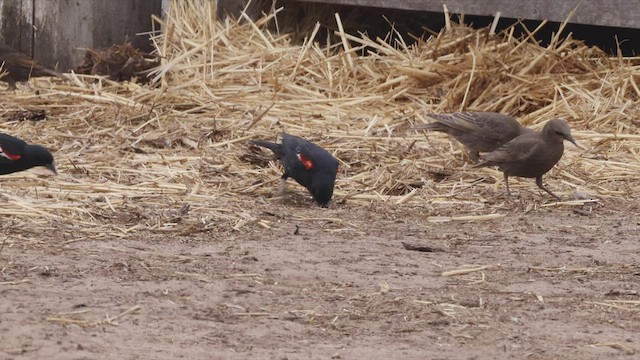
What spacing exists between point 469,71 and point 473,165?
1967 mm

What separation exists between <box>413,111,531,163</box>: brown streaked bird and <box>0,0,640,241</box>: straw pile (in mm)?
181

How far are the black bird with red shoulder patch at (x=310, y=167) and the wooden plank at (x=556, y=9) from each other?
3.49 metres

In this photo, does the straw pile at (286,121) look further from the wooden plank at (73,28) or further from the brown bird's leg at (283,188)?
the wooden plank at (73,28)

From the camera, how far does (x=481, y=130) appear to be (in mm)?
8523

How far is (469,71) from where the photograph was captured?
9.96m

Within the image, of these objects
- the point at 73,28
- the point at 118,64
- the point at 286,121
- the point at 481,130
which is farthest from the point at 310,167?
the point at 73,28

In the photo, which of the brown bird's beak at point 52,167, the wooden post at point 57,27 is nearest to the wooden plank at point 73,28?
the wooden post at point 57,27

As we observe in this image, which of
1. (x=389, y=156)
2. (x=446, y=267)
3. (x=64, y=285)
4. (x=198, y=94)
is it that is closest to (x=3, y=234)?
(x=64, y=285)

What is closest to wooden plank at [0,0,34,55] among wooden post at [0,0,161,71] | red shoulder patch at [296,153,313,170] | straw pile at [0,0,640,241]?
wooden post at [0,0,161,71]

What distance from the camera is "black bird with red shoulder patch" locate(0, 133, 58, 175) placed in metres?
6.94

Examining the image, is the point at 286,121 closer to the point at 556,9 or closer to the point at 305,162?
the point at 305,162

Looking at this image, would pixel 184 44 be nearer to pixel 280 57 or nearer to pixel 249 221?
pixel 280 57

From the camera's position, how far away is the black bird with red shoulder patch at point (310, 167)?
7.28 metres

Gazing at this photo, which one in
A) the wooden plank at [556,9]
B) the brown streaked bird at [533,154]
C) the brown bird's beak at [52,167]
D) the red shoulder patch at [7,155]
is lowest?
the brown bird's beak at [52,167]
